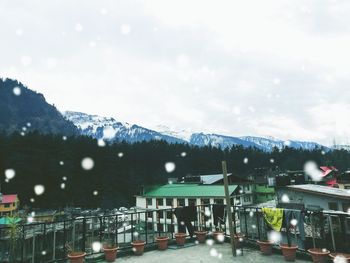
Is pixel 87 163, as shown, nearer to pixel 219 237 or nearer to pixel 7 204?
pixel 7 204

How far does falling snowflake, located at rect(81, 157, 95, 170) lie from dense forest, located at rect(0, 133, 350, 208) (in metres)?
0.88

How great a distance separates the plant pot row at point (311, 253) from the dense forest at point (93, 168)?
64678 millimetres

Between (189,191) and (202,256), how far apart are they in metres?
40.4

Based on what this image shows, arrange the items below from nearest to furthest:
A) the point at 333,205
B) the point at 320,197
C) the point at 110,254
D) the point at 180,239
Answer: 1. the point at 110,254
2. the point at 180,239
3. the point at 333,205
4. the point at 320,197

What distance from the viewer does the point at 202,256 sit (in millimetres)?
9039

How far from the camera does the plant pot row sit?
729 centimetres

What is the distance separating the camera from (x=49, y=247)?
4191 centimetres

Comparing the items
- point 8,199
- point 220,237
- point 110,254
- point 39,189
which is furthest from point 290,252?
point 39,189

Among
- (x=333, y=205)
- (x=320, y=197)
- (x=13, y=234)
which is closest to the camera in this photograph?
(x=13, y=234)

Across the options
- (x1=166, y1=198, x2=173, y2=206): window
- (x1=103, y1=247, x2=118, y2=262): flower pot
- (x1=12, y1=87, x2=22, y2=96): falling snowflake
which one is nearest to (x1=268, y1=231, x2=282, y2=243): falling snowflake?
(x1=103, y1=247, x2=118, y2=262): flower pot

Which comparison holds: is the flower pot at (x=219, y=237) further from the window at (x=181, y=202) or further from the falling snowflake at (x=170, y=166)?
the falling snowflake at (x=170, y=166)

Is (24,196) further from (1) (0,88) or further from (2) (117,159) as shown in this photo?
(1) (0,88)

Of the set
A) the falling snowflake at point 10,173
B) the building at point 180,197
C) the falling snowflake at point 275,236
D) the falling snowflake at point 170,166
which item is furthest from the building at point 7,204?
the falling snowflake at point 275,236

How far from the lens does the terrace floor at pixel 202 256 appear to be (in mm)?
8555
